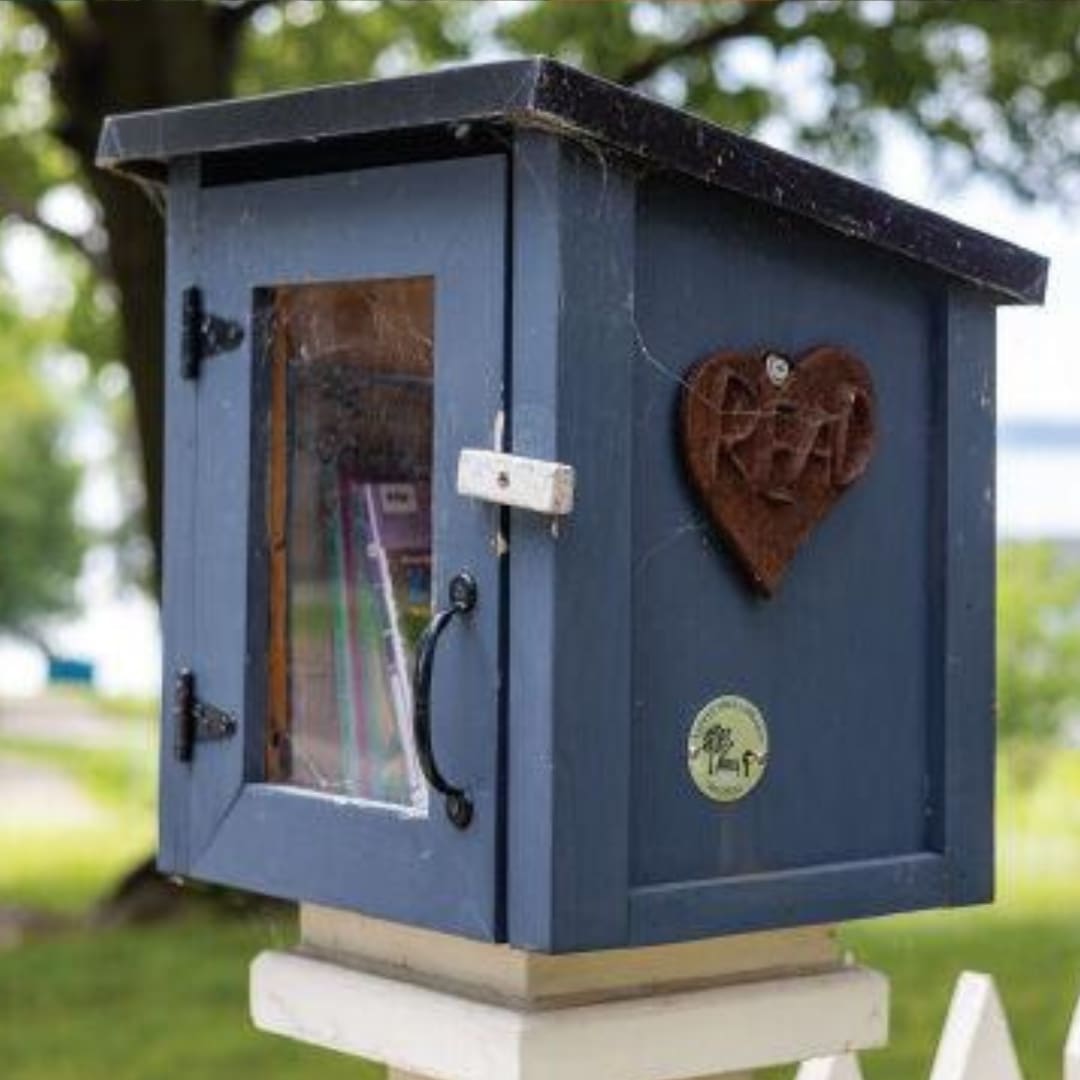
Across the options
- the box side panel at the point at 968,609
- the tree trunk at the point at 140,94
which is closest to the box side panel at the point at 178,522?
the box side panel at the point at 968,609

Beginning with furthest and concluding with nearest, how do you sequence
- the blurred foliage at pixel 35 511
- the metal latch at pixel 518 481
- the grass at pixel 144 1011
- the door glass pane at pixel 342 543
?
the blurred foliage at pixel 35 511 < the grass at pixel 144 1011 < the door glass pane at pixel 342 543 < the metal latch at pixel 518 481

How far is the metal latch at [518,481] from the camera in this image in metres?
1.69

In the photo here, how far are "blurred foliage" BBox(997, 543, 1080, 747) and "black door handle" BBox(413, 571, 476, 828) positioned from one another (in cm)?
994

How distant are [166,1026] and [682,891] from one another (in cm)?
377

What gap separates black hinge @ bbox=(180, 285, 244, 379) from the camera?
2.04 meters

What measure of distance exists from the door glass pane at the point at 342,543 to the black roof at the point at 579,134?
16 centimetres

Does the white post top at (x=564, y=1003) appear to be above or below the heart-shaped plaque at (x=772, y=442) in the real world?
below

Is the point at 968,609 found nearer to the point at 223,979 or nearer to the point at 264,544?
the point at 264,544

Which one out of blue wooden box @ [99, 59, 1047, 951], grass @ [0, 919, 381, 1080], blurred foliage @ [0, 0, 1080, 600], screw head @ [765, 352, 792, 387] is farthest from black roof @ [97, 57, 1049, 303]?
blurred foliage @ [0, 0, 1080, 600]

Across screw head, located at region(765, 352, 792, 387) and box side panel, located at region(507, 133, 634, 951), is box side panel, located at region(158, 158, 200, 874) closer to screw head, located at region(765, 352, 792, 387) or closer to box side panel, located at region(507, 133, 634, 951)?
box side panel, located at region(507, 133, 634, 951)

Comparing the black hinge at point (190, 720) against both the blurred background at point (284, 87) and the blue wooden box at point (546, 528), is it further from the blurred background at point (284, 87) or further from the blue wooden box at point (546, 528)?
the blurred background at point (284, 87)

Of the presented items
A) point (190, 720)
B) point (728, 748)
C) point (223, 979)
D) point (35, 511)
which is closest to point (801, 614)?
point (728, 748)

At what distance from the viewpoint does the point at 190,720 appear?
80.2 inches

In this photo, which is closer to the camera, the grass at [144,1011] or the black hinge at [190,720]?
the black hinge at [190,720]
